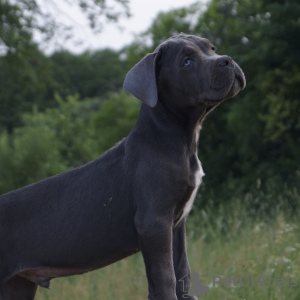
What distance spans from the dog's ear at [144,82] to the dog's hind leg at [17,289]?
1296mm

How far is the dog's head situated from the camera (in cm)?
333

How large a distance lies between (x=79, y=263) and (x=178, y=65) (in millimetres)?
1267

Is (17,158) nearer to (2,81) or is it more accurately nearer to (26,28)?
(26,28)

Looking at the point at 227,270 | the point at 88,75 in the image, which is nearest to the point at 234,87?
the point at 227,270

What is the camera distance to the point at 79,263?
3.56 metres

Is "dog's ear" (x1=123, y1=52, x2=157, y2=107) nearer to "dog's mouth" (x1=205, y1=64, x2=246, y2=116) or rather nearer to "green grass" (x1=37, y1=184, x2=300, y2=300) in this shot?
"dog's mouth" (x1=205, y1=64, x2=246, y2=116)

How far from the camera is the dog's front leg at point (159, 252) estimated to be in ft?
10.7

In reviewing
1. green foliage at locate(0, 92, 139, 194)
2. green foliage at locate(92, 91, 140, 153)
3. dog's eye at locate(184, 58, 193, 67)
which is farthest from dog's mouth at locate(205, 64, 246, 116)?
green foliage at locate(92, 91, 140, 153)

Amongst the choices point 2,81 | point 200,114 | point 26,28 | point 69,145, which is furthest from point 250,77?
point 2,81

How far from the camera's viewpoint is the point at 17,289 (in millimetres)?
3648

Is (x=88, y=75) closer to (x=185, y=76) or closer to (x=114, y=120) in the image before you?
(x=114, y=120)

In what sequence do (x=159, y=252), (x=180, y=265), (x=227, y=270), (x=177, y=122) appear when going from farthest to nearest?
1. (x=227, y=270)
2. (x=180, y=265)
3. (x=177, y=122)
4. (x=159, y=252)

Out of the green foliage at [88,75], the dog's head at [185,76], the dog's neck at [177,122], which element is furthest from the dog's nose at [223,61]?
the green foliage at [88,75]

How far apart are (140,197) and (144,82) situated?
2.08ft
